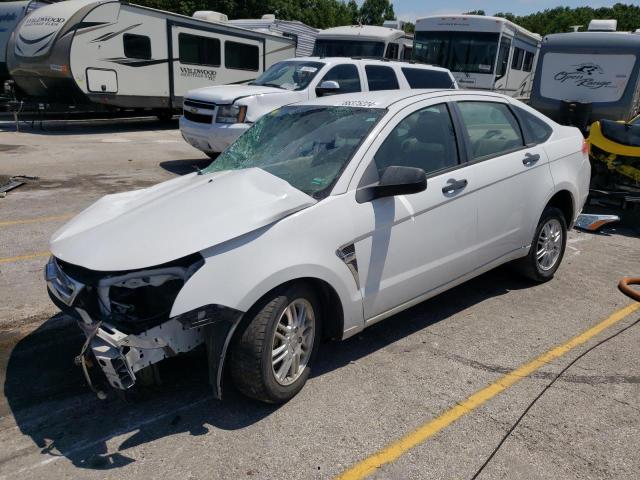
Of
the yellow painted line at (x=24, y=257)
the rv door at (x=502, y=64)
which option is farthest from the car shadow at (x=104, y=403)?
the rv door at (x=502, y=64)

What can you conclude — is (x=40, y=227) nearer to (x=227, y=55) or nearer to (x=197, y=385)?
(x=197, y=385)

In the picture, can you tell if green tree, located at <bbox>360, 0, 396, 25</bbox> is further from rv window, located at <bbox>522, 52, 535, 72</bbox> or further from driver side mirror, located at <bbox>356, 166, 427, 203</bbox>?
driver side mirror, located at <bbox>356, 166, 427, 203</bbox>

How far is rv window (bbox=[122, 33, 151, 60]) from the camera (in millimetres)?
14777

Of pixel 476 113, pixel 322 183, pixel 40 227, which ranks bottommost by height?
pixel 40 227

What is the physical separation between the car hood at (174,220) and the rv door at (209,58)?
13895 millimetres

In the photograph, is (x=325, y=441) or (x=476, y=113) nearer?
(x=325, y=441)

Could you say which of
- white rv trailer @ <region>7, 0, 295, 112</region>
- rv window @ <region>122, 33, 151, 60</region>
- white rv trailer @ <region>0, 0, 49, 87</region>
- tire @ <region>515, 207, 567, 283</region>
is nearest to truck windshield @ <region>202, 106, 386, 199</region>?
tire @ <region>515, 207, 567, 283</region>

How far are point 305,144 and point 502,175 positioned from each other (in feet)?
5.24

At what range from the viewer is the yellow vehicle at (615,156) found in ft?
23.7

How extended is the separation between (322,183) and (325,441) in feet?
4.83

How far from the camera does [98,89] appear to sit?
14492 mm

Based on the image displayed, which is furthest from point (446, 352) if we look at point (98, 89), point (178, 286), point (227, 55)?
point (227, 55)

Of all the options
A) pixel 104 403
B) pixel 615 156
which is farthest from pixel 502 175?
pixel 615 156

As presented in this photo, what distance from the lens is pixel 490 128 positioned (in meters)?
4.48
